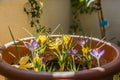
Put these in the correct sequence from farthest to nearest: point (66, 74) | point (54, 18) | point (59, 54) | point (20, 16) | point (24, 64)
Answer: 1. point (54, 18)
2. point (20, 16)
3. point (59, 54)
4. point (24, 64)
5. point (66, 74)

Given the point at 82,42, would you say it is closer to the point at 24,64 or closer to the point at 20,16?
the point at 24,64

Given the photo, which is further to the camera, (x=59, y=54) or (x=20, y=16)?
(x=20, y=16)

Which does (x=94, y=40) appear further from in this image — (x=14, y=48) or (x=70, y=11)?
(x=70, y=11)

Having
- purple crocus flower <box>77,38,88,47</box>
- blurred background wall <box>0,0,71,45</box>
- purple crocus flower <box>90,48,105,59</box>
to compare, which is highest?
blurred background wall <box>0,0,71,45</box>

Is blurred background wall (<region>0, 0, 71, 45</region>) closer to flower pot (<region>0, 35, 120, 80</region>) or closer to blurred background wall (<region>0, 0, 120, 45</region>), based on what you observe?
blurred background wall (<region>0, 0, 120, 45</region>)

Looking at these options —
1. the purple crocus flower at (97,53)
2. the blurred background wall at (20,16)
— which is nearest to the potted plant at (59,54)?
the purple crocus flower at (97,53)

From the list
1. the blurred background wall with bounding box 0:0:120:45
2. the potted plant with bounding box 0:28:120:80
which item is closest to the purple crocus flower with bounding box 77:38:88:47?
the potted plant with bounding box 0:28:120:80

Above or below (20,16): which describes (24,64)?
below

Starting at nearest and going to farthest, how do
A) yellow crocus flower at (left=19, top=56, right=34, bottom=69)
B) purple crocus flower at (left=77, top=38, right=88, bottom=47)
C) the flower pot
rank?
the flower pot → yellow crocus flower at (left=19, top=56, right=34, bottom=69) → purple crocus flower at (left=77, top=38, right=88, bottom=47)

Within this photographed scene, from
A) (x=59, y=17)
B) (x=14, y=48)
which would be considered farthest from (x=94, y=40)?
(x=59, y=17)

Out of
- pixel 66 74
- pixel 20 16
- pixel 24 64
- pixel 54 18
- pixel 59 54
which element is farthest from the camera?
pixel 54 18

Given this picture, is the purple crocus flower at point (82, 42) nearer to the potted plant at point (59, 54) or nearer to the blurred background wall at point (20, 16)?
the potted plant at point (59, 54)

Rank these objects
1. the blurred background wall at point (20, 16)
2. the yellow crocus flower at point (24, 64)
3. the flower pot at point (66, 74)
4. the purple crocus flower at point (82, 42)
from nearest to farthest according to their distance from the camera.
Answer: the flower pot at point (66, 74), the yellow crocus flower at point (24, 64), the purple crocus flower at point (82, 42), the blurred background wall at point (20, 16)

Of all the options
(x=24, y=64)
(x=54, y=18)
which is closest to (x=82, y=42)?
(x=24, y=64)
